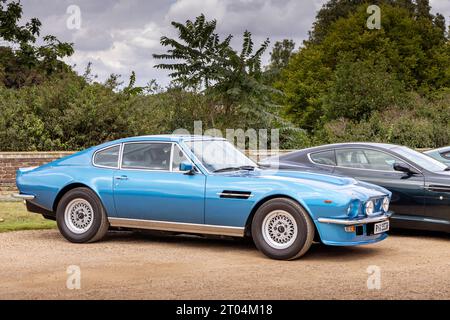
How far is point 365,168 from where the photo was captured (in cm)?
1193

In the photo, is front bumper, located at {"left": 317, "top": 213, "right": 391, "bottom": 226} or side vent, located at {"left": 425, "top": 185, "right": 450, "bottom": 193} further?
side vent, located at {"left": 425, "top": 185, "right": 450, "bottom": 193}

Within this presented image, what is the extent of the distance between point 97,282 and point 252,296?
175 centimetres

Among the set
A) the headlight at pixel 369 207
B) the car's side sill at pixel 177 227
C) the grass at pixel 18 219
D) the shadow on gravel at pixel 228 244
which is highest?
the headlight at pixel 369 207

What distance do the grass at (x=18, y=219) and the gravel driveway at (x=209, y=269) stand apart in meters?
0.88

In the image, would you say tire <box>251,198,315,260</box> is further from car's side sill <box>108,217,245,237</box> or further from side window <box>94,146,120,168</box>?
side window <box>94,146,120,168</box>

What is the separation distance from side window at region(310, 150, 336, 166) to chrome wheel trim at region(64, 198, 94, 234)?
3875mm

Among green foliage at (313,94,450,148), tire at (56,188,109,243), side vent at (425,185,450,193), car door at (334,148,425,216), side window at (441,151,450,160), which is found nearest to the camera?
tire at (56,188,109,243)

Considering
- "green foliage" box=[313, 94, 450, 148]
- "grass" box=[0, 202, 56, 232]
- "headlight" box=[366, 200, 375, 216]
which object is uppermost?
"green foliage" box=[313, 94, 450, 148]

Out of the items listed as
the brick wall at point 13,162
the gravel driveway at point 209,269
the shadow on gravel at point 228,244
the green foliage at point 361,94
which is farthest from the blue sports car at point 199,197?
the green foliage at point 361,94

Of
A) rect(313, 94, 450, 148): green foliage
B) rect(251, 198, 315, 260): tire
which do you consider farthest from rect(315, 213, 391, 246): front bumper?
rect(313, 94, 450, 148): green foliage

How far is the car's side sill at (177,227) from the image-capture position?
964 centimetres

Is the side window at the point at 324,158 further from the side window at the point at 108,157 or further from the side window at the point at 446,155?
the side window at the point at 108,157

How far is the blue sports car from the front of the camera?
29.9ft
